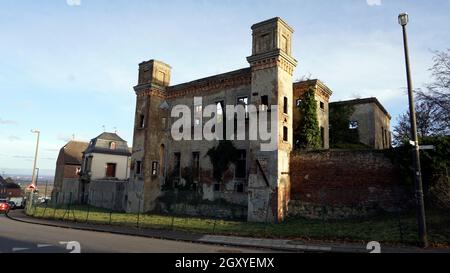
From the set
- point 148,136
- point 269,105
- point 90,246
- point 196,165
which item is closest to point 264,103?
point 269,105

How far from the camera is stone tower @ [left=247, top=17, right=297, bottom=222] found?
1961 centimetres

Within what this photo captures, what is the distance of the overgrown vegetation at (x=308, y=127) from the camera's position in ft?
78.6

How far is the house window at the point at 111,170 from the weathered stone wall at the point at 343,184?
32.5m

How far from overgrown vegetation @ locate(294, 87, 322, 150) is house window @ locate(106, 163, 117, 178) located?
102 ft

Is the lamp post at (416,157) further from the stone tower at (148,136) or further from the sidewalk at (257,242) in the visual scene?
the stone tower at (148,136)

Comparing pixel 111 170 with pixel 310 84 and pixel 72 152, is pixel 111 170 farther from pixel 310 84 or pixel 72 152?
pixel 310 84

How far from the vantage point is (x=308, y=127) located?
24.1 meters

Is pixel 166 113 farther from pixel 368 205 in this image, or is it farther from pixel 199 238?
pixel 368 205

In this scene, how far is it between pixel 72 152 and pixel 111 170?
1318 centimetres

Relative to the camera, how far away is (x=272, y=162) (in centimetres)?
1984

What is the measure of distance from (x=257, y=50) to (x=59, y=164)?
47.0 m

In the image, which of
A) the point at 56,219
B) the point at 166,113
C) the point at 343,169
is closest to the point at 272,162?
the point at 343,169

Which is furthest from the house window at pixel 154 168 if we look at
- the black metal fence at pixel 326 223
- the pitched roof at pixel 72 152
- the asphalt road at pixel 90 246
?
the pitched roof at pixel 72 152

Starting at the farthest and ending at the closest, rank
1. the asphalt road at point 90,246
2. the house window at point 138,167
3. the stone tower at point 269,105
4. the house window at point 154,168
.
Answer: the house window at point 154,168
the house window at point 138,167
the stone tower at point 269,105
the asphalt road at point 90,246
